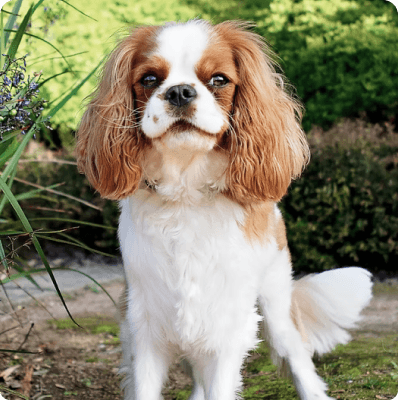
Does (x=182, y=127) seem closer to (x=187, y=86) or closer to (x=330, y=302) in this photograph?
(x=187, y=86)

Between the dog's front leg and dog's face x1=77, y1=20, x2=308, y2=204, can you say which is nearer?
dog's face x1=77, y1=20, x2=308, y2=204

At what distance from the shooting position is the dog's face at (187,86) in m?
1.95

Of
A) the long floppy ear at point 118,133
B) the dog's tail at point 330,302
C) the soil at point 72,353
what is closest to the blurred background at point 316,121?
the soil at point 72,353

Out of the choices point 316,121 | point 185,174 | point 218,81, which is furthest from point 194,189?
point 316,121

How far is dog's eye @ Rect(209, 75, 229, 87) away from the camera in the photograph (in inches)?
83.6

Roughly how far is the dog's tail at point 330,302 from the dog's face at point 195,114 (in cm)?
91

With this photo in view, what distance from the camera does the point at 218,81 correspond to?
215cm

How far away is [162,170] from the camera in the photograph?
2.20m

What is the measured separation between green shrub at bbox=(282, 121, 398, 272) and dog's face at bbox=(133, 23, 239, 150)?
2.83m

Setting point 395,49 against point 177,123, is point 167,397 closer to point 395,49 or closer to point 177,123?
A: point 177,123

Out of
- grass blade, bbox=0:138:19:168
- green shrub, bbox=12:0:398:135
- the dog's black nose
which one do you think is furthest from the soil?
green shrub, bbox=12:0:398:135

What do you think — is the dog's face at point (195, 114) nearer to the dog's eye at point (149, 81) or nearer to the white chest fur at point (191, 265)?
the dog's eye at point (149, 81)

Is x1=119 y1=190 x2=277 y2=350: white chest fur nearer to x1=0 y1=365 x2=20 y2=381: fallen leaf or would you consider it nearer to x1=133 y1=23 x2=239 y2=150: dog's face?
x1=133 y1=23 x2=239 y2=150: dog's face

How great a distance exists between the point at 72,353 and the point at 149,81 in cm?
217
